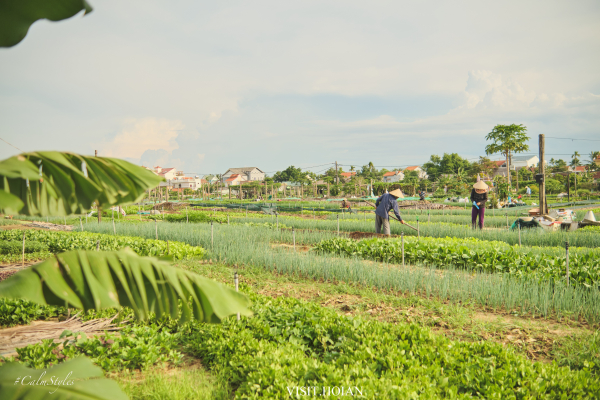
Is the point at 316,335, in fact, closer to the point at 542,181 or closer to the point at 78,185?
the point at 78,185

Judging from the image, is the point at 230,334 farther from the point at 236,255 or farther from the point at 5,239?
the point at 5,239

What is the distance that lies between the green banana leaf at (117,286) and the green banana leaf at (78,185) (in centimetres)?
25

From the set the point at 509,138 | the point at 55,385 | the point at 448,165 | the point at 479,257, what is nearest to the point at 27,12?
the point at 55,385

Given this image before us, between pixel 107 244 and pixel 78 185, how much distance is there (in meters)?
8.34

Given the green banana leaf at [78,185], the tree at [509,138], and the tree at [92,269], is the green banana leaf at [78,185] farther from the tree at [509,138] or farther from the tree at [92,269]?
the tree at [509,138]

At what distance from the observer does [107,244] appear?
28.5 ft

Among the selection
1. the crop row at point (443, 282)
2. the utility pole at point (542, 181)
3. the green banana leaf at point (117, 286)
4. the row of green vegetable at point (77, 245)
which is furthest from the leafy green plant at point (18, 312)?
the utility pole at point (542, 181)

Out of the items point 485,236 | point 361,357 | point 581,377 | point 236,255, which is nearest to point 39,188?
point 361,357

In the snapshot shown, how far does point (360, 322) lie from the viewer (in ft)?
11.6

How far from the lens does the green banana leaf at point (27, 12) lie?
1.31 metres

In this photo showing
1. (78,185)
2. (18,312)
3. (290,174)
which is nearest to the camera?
(78,185)

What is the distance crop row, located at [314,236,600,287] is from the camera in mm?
5301

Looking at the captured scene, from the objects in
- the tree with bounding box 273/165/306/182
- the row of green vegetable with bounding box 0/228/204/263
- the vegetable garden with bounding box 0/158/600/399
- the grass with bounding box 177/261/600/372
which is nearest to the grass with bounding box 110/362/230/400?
the vegetable garden with bounding box 0/158/600/399

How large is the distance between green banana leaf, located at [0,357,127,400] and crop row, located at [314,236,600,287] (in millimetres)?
5291
